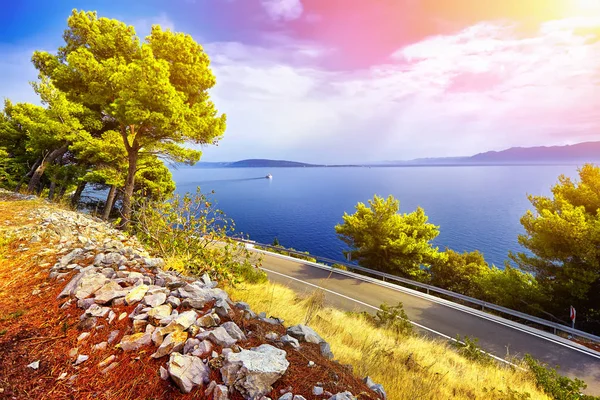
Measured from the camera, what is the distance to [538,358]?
11.4 meters

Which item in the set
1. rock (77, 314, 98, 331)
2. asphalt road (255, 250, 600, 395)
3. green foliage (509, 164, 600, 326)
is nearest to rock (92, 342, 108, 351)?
rock (77, 314, 98, 331)

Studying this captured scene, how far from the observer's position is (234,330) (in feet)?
11.8

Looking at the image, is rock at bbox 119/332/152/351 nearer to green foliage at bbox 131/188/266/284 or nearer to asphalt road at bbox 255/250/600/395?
green foliage at bbox 131/188/266/284

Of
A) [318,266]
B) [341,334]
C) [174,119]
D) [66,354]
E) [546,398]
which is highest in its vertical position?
[174,119]

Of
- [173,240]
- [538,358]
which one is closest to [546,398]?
[538,358]

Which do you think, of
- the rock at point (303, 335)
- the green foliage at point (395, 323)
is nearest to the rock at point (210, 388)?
the rock at point (303, 335)

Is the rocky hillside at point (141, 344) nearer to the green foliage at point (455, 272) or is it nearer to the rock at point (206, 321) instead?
the rock at point (206, 321)

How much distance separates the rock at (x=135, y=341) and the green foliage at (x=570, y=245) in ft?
62.7

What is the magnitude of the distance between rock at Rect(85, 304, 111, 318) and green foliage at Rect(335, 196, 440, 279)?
863 inches

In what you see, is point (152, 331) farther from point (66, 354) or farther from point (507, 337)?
point (507, 337)

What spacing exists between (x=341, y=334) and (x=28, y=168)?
111 ft

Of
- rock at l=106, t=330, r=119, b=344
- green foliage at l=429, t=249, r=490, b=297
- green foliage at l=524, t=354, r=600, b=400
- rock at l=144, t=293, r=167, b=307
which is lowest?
green foliage at l=429, t=249, r=490, b=297

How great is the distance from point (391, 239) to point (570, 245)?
1152 cm

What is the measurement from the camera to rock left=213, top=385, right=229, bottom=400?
2.61m
